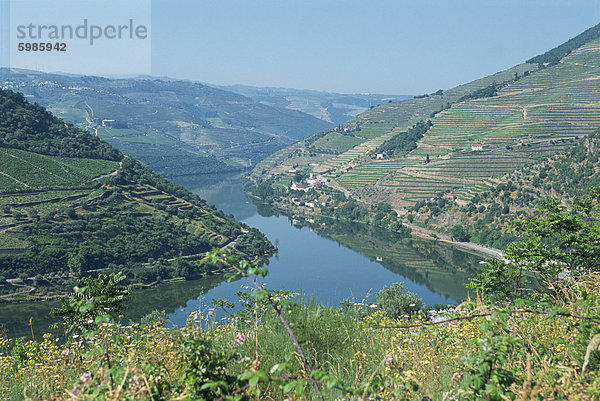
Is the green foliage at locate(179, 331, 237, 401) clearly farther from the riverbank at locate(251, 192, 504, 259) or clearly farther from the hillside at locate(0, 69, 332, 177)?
the hillside at locate(0, 69, 332, 177)

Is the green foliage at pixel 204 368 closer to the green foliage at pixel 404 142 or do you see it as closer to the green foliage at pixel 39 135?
the green foliage at pixel 39 135

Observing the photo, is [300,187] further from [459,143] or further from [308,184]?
[459,143]

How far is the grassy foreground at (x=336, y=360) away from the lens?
5.75ft

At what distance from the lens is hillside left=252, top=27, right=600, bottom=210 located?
211 feet

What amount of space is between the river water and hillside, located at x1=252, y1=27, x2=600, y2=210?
10.8 m

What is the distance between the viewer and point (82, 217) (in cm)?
4606

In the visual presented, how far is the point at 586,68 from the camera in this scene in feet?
296

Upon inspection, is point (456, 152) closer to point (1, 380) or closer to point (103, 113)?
point (1, 380)

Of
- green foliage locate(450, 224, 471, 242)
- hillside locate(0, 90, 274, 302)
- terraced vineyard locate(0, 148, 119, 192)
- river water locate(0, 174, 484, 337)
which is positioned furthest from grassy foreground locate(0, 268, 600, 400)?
green foliage locate(450, 224, 471, 242)

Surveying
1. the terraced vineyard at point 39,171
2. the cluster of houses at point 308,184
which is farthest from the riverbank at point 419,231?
the terraced vineyard at point 39,171

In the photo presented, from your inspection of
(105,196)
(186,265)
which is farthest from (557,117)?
(105,196)

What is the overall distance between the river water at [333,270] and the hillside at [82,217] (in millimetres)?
3265

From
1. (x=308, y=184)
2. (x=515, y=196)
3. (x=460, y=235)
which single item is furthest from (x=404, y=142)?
(x=460, y=235)

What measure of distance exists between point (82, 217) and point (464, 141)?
56.4m
